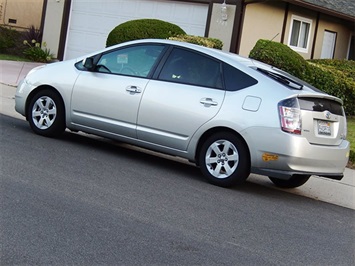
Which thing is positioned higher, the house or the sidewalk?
the house

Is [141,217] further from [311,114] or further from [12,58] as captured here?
[12,58]

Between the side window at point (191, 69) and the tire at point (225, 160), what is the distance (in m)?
0.72

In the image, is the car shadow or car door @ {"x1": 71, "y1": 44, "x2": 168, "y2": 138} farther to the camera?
car door @ {"x1": 71, "y1": 44, "x2": 168, "y2": 138}

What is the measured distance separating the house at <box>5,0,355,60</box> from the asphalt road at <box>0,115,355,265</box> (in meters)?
9.47

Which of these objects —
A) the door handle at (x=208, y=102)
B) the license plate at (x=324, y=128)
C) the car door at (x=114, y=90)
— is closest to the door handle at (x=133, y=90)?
the car door at (x=114, y=90)

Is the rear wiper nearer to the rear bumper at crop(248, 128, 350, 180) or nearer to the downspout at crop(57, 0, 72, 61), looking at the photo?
the rear bumper at crop(248, 128, 350, 180)

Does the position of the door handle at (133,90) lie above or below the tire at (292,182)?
above

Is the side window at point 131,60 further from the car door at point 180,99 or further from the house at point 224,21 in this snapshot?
the house at point 224,21

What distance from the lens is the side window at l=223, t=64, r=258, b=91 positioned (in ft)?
24.7

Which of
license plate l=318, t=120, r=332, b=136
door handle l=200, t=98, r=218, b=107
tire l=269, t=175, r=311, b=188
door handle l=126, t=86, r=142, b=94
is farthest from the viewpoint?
tire l=269, t=175, r=311, b=188

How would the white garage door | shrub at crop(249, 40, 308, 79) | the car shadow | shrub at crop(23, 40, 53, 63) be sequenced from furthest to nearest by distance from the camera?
1. shrub at crop(23, 40, 53, 63)
2. the white garage door
3. shrub at crop(249, 40, 308, 79)
4. the car shadow

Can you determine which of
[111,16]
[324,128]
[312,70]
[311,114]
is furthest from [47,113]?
[111,16]

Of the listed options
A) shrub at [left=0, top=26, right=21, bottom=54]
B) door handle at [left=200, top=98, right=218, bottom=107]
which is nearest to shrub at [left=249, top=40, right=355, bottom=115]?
door handle at [left=200, top=98, right=218, bottom=107]

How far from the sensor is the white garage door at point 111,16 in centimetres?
1797
